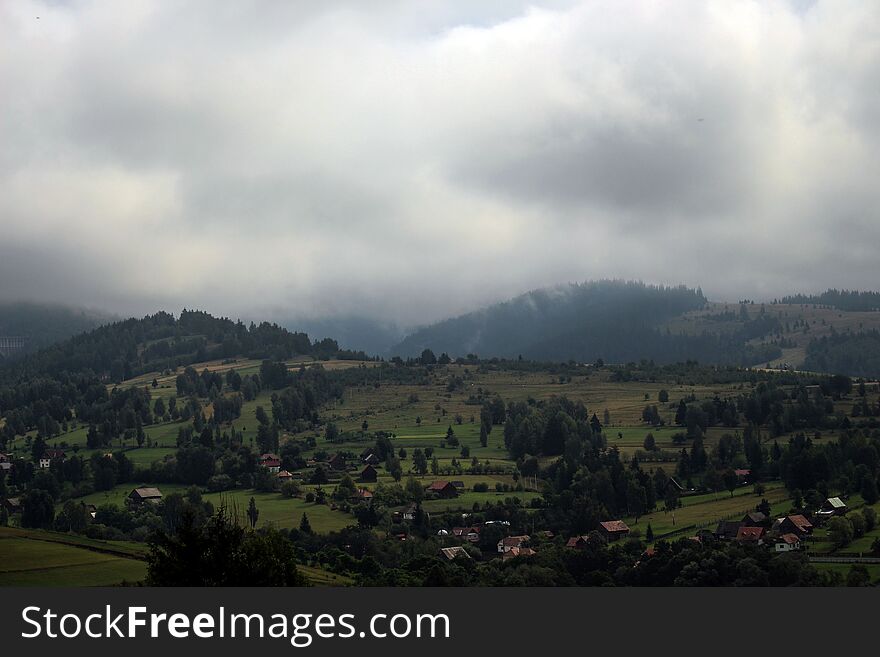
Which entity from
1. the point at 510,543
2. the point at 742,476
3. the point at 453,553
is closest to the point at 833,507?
the point at 742,476

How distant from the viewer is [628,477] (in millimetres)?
167375

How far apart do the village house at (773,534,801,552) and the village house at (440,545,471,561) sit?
1493 inches

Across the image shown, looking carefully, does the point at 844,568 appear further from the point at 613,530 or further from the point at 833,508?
the point at 613,530

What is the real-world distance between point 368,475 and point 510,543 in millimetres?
52561

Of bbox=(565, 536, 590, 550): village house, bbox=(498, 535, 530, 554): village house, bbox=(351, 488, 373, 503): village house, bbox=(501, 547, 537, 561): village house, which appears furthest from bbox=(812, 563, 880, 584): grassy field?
bbox=(351, 488, 373, 503): village house

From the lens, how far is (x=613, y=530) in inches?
5753

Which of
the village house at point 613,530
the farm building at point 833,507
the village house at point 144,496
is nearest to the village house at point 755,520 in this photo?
the farm building at point 833,507

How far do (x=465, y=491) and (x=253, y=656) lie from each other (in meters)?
130

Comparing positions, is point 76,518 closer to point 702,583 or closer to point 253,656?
point 702,583

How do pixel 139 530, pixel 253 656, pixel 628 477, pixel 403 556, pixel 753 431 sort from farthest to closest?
pixel 753 431 → pixel 628 477 → pixel 139 530 → pixel 403 556 → pixel 253 656

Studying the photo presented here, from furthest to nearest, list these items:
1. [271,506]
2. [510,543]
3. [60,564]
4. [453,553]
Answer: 1. [271,506]
2. [510,543]
3. [453,553]
4. [60,564]

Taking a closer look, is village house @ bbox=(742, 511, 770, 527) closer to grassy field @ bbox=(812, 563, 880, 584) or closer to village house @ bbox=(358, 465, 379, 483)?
grassy field @ bbox=(812, 563, 880, 584)

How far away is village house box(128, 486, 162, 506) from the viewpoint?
182000 millimetres

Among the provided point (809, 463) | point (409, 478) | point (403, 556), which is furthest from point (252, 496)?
point (809, 463)
